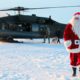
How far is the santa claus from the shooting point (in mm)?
6629

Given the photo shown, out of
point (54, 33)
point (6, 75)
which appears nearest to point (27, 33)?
point (54, 33)

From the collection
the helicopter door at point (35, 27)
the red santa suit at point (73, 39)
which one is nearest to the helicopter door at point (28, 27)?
the helicopter door at point (35, 27)

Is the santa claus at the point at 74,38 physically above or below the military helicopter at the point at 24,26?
above

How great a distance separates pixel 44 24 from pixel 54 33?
1.64 metres

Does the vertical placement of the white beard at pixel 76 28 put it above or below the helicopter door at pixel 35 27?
above

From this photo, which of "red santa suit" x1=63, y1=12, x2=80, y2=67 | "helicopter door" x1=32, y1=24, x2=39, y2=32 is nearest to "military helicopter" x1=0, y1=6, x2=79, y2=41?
"helicopter door" x1=32, y1=24, x2=39, y2=32

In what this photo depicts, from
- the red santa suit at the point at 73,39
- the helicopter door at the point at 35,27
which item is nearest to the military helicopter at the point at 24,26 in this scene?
the helicopter door at the point at 35,27

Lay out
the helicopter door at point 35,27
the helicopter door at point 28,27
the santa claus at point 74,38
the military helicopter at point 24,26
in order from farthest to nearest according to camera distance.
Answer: the helicopter door at point 35,27 < the helicopter door at point 28,27 < the military helicopter at point 24,26 < the santa claus at point 74,38

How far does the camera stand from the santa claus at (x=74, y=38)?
663cm

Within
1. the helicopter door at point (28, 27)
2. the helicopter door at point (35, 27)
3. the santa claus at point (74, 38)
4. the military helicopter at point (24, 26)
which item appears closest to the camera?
the santa claus at point (74, 38)

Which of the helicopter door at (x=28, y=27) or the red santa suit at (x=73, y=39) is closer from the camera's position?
the red santa suit at (x=73, y=39)

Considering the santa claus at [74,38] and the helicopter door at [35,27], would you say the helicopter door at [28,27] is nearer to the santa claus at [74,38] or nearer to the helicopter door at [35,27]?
the helicopter door at [35,27]

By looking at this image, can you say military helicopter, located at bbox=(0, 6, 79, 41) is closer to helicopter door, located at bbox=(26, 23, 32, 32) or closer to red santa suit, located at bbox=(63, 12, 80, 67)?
helicopter door, located at bbox=(26, 23, 32, 32)

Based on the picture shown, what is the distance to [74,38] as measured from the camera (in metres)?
6.64
